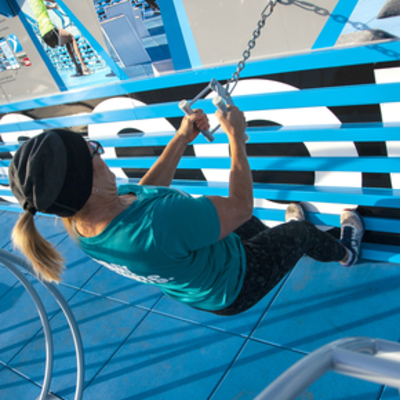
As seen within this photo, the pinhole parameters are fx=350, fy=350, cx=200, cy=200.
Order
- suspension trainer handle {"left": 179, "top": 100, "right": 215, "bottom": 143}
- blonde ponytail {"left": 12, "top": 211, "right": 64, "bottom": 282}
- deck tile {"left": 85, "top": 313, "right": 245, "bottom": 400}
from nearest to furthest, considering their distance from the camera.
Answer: blonde ponytail {"left": 12, "top": 211, "right": 64, "bottom": 282} < suspension trainer handle {"left": 179, "top": 100, "right": 215, "bottom": 143} < deck tile {"left": 85, "top": 313, "right": 245, "bottom": 400}

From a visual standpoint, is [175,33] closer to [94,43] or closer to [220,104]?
[94,43]

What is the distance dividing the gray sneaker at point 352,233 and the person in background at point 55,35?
2183 mm

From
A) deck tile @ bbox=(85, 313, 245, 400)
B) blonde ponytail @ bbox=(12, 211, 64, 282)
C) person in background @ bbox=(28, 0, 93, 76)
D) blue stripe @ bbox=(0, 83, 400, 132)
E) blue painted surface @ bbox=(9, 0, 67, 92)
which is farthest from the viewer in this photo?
blue painted surface @ bbox=(9, 0, 67, 92)

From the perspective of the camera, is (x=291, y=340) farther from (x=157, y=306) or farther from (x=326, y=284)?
(x=157, y=306)

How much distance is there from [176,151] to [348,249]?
1.26 m

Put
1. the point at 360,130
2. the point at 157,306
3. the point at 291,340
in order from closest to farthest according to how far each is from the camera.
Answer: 1. the point at 360,130
2. the point at 291,340
3. the point at 157,306

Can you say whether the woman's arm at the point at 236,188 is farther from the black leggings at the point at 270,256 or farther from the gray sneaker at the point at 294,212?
the gray sneaker at the point at 294,212

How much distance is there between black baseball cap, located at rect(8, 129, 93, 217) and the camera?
3.85 ft

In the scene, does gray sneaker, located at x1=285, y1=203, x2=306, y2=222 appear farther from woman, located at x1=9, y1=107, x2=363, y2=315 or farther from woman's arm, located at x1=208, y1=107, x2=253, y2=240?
woman's arm, located at x1=208, y1=107, x2=253, y2=240

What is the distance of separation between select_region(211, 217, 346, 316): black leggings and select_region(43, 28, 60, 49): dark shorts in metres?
2.19

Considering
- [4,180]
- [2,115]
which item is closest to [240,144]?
[2,115]

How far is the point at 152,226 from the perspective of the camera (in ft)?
Result: 4.09

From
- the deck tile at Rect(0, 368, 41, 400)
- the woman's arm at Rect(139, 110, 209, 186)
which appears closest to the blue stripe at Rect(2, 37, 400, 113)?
the woman's arm at Rect(139, 110, 209, 186)

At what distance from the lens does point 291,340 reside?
203 centimetres
